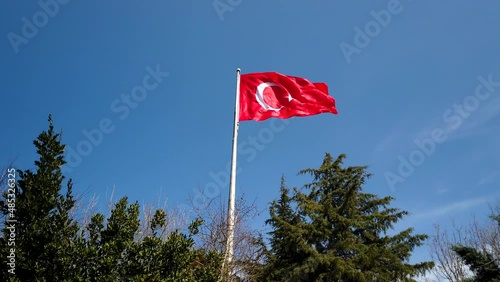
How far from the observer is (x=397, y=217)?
1513 cm

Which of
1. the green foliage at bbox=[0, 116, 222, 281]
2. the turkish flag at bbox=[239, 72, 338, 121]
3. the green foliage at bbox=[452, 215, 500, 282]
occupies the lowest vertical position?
the green foliage at bbox=[0, 116, 222, 281]

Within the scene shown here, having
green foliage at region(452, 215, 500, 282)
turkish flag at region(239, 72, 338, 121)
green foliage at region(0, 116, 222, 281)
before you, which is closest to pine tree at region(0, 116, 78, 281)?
green foliage at region(0, 116, 222, 281)

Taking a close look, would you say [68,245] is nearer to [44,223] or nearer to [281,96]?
[44,223]

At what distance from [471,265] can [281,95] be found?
26.7 feet

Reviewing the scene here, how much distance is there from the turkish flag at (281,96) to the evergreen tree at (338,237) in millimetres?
4055

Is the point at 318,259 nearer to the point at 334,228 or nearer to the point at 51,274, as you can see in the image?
the point at 334,228

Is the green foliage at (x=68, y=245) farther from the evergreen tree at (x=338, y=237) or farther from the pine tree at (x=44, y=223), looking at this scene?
the evergreen tree at (x=338, y=237)

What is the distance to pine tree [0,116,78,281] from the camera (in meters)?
4.25

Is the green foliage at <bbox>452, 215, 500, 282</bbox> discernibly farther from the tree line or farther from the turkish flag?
the turkish flag

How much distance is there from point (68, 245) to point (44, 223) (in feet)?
1.25

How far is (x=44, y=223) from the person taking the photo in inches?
178

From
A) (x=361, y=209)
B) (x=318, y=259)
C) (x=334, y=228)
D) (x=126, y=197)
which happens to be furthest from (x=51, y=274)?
(x=361, y=209)

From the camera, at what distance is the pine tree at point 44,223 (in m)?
4.25

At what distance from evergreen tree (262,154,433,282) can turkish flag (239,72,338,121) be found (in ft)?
13.3
